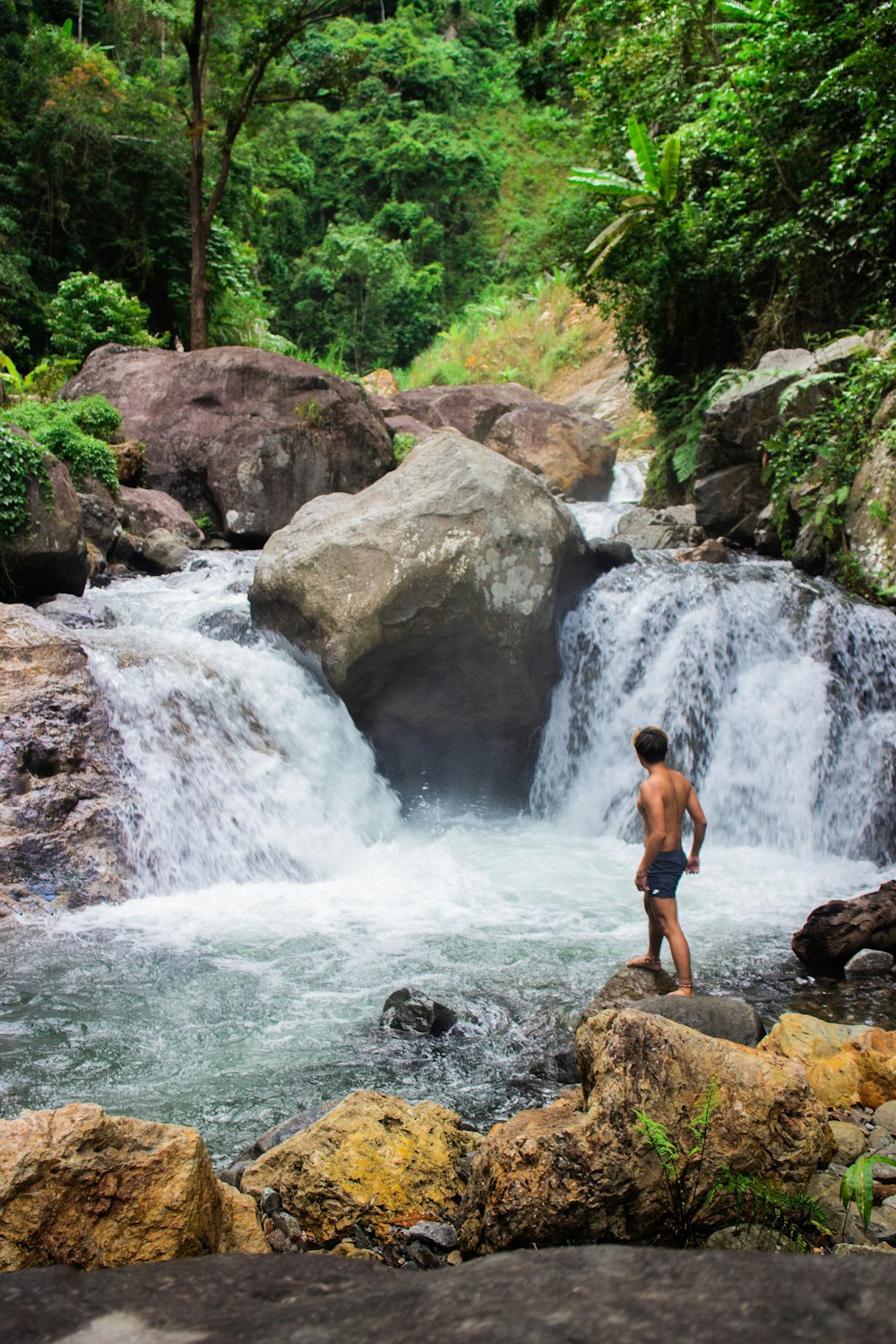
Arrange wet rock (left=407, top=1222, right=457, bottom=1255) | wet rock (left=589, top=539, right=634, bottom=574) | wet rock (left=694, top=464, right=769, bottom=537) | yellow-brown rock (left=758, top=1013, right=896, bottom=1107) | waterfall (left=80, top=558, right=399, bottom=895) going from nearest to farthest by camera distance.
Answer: wet rock (left=407, top=1222, right=457, bottom=1255), yellow-brown rock (left=758, top=1013, right=896, bottom=1107), waterfall (left=80, top=558, right=399, bottom=895), wet rock (left=589, top=539, right=634, bottom=574), wet rock (left=694, top=464, right=769, bottom=537)

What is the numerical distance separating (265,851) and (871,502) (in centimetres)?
687

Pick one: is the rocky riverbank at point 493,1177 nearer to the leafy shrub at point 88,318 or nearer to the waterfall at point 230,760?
the waterfall at point 230,760

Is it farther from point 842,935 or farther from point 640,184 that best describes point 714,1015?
point 640,184

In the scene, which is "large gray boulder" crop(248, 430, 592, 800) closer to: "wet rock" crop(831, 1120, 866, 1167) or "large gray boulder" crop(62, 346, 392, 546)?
"wet rock" crop(831, 1120, 866, 1167)

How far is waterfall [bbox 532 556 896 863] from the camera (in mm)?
8383

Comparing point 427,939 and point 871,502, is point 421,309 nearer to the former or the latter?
point 871,502

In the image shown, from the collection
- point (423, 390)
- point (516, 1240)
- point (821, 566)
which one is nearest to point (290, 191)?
point (423, 390)

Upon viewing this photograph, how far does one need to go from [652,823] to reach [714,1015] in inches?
49.1

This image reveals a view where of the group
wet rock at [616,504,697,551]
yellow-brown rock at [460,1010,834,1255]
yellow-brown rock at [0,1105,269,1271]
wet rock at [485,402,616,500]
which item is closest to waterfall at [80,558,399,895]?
yellow-brown rock at [0,1105,269,1271]

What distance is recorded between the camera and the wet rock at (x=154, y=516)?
13.3 metres

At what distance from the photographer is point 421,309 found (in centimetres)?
3503

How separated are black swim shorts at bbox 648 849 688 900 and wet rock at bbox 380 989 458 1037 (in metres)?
1.29

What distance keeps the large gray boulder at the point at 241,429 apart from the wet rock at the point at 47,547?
5181 mm

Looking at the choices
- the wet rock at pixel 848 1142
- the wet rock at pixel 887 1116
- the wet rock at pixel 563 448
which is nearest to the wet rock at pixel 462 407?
the wet rock at pixel 563 448
